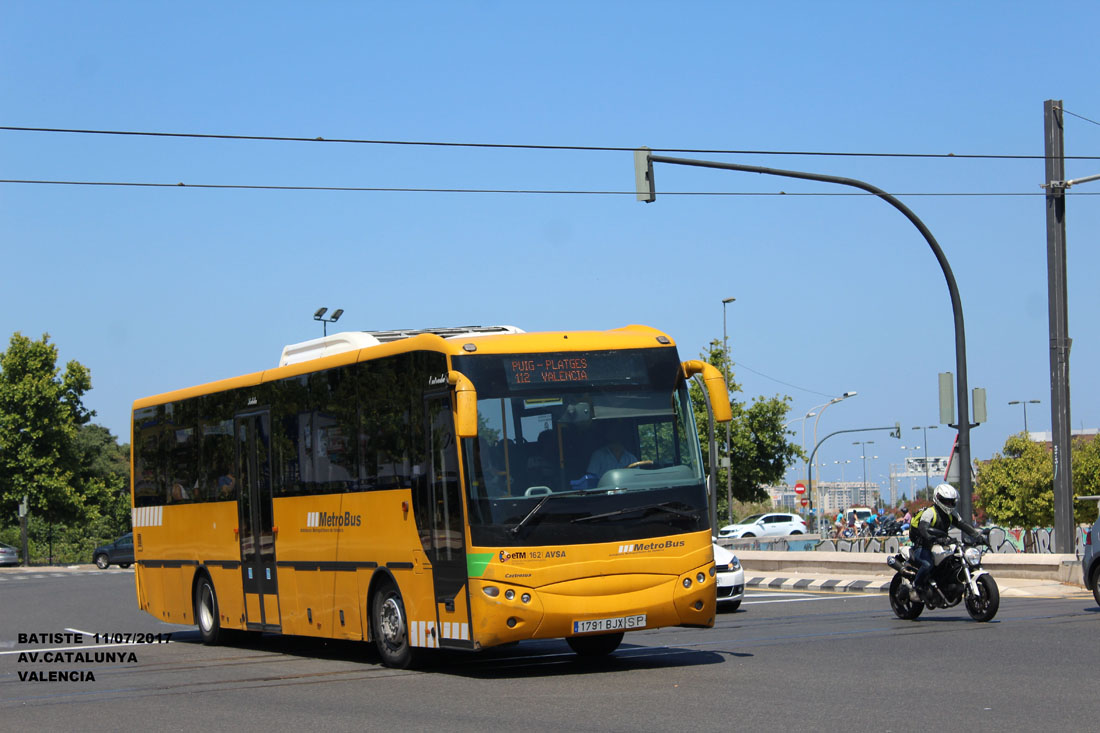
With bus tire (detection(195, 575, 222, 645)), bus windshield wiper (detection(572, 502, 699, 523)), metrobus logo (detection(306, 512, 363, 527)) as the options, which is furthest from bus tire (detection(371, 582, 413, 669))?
bus tire (detection(195, 575, 222, 645))

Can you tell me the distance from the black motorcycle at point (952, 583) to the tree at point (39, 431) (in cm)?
5112

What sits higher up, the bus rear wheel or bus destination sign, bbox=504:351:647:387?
bus destination sign, bbox=504:351:647:387

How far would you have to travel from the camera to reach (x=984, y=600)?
16.0 meters

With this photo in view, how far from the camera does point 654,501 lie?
1201cm

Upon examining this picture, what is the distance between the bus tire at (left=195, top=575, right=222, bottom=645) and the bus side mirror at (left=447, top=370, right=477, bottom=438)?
705 cm

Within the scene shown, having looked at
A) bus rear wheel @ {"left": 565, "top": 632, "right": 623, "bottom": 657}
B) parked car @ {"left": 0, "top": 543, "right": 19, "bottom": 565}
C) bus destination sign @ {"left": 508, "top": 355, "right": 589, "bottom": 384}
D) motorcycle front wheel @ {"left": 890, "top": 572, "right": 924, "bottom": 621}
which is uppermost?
bus destination sign @ {"left": 508, "top": 355, "right": 589, "bottom": 384}

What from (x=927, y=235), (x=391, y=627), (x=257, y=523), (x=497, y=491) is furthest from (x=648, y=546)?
(x=927, y=235)

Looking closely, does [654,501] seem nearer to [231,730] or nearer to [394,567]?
[394,567]

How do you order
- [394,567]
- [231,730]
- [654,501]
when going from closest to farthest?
[231,730], [654,501], [394,567]

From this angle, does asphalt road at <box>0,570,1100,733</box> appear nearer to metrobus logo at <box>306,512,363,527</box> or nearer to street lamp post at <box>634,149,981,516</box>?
metrobus logo at <box>306,512,363,527</box>

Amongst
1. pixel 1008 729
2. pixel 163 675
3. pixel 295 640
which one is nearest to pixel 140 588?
pixel 295 640

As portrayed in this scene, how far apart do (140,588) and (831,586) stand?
12.3 m

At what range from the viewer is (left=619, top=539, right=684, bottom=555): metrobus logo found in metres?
11.8

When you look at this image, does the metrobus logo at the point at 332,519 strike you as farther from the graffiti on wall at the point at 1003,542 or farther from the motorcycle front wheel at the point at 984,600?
the graffiti on wall at the point at 1003,542
